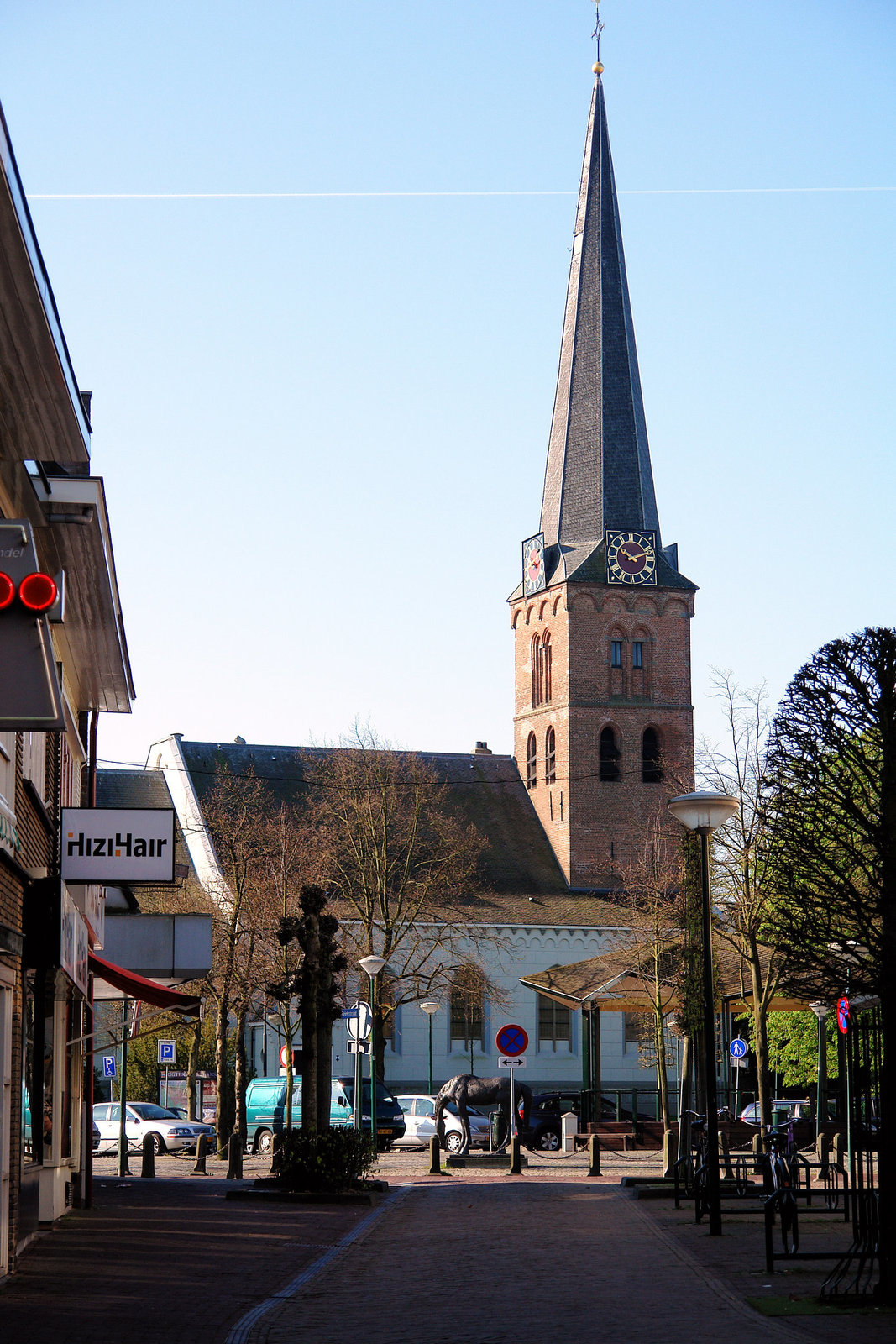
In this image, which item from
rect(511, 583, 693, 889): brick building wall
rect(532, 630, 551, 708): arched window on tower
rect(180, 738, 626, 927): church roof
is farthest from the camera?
rect(532, 630, 551, 708): arched window on tower

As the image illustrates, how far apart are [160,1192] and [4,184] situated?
1954 centimetres

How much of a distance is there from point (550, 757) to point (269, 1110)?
28.7 metres

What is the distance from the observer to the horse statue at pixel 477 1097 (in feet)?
131

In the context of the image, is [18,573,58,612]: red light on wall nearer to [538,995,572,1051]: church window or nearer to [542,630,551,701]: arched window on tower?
[538,995,572,1051]: church window

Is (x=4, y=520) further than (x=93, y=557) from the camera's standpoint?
No

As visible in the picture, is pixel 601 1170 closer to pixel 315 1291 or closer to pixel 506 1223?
pixel 506 1223

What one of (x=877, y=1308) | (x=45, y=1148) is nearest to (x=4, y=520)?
(x=877, y=1308)

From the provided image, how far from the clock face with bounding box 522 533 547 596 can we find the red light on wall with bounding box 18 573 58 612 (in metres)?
61.9

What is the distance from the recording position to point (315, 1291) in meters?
12.9

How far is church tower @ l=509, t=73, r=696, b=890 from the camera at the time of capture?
6656cm

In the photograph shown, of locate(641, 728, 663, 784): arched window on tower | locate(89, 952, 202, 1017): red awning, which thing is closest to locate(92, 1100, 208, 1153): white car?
locate(89, 952, 202, 1017): red awning

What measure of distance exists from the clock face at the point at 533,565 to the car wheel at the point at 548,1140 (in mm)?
32953

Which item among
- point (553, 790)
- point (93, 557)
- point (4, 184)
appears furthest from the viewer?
point (553, 790)

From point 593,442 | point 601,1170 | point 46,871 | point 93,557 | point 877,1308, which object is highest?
point 593,442
